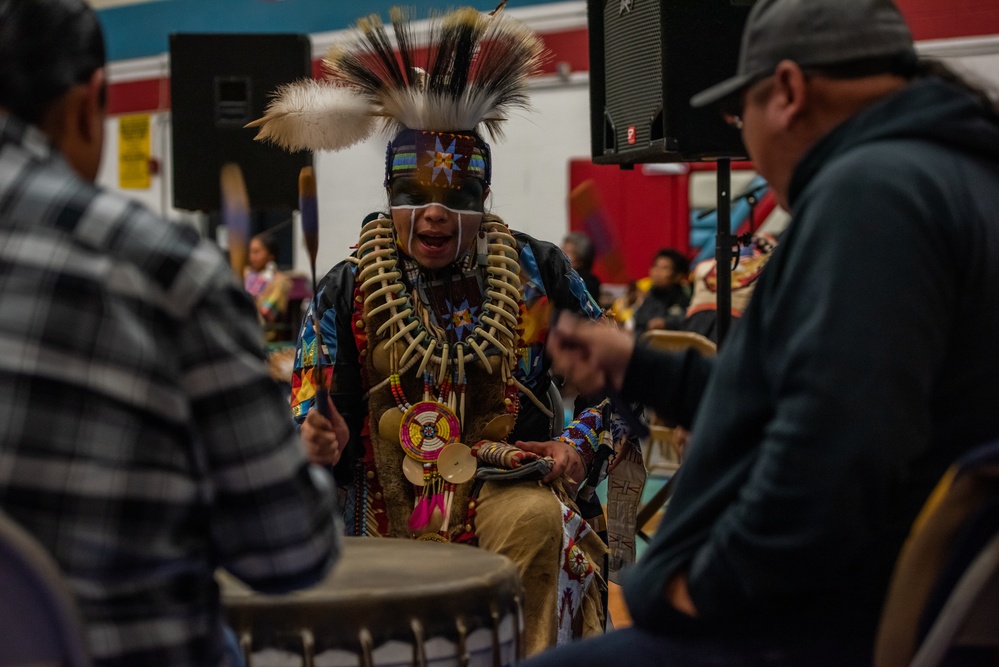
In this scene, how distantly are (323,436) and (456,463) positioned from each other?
27.8 inches

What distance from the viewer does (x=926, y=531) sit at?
102 cm

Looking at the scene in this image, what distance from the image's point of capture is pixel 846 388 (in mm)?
1039

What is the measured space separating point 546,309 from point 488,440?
354 mm

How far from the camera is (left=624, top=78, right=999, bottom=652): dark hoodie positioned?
1.05 meters

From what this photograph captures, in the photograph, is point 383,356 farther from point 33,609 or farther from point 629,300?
point 629,300

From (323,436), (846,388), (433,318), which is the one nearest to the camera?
(846,388)

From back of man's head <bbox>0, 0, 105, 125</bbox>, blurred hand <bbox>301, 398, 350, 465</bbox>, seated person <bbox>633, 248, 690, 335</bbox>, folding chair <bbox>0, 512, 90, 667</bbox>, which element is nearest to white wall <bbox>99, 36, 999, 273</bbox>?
seated person <bbox>633, 248, 690, 335</bbox>

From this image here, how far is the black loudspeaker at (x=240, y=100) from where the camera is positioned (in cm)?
412

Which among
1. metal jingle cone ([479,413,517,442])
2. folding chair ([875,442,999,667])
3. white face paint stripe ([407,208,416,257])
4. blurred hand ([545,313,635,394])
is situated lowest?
metal jingle cone ([479,413,517,442])

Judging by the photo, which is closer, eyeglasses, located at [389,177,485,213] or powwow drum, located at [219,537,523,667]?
powwow drum, located at [219,537,523,667]

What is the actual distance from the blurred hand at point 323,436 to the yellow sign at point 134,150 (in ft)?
30.2

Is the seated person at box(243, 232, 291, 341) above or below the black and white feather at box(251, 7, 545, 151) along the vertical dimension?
below

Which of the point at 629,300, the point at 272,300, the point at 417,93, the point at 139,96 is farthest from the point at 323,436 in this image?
the point at 139,96

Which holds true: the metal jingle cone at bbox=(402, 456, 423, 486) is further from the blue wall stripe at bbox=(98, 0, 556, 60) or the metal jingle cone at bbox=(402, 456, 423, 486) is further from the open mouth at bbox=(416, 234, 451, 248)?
the blue wall stripe at bbox=(98, 0, 556, 60)
